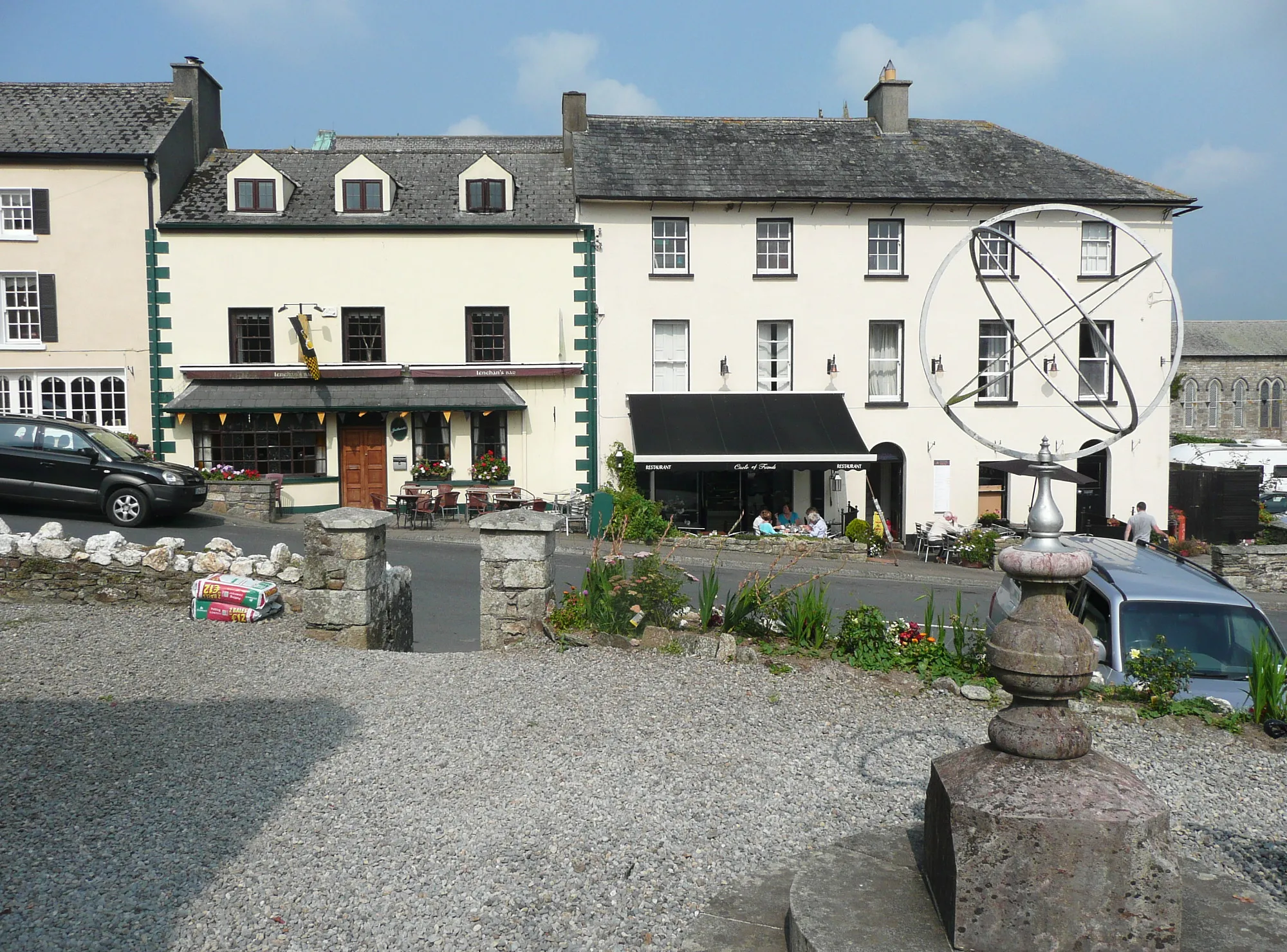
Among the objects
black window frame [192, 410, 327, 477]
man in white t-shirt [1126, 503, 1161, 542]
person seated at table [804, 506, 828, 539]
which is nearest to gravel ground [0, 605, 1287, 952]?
person seated at table [804, 506, 828, 539]

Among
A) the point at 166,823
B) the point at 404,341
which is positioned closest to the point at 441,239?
the point at 404,341

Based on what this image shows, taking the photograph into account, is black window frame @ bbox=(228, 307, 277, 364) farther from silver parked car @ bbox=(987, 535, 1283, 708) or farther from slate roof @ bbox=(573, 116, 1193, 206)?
silver parked car @ bbox=(987, 535, 1283, 708)

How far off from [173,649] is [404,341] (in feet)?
48.5

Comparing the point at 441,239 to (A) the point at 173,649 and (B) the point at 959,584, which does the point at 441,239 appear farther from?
(A) the point at 173,649

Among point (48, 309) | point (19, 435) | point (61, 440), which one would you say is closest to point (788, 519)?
point (61, 440)

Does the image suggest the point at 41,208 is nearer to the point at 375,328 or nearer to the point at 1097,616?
the point at 375,328

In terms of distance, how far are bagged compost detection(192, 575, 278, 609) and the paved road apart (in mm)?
2695

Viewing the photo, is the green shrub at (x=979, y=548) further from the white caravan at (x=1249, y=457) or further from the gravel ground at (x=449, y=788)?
the white caravan at (x=1249, y=457)

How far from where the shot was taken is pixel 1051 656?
3.97m

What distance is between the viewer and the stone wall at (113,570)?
33.4 ft

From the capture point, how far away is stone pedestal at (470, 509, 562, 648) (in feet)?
29.3

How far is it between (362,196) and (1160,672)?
20332mm

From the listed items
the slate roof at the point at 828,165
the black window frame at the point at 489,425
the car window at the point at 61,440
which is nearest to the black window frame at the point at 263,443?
the black window frame at the point at 489,425

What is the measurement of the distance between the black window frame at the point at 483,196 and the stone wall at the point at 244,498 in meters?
8.03
